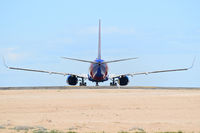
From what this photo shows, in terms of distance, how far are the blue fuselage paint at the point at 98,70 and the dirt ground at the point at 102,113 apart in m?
28.0

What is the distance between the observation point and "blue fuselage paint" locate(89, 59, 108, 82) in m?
77.9

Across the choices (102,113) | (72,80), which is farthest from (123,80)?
(102,113)

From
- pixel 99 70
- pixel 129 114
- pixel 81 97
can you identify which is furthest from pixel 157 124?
pixel 99 70

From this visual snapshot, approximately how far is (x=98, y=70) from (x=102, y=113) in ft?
133

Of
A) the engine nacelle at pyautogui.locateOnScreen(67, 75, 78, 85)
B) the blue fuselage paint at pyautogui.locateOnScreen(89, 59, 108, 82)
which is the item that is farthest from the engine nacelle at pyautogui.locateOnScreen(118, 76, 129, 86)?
the engine nacelle at pyautogui.locateOnScreen(67, 75, 78, 85)

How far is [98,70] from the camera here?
7781cm

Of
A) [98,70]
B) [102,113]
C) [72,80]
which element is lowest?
[72,80]

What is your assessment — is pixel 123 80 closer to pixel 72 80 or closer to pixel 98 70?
pixel 98 70

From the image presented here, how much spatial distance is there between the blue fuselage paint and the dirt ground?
28039mm

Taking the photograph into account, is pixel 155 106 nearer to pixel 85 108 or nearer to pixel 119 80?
pixel 85 108

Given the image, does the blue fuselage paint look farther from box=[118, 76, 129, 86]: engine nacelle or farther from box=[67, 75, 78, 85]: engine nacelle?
box=[67, 75, 78, 85]: engine nacelle

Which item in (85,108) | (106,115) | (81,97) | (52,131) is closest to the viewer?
(52,131)

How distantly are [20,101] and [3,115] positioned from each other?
24.9ft

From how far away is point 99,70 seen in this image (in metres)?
77.8
